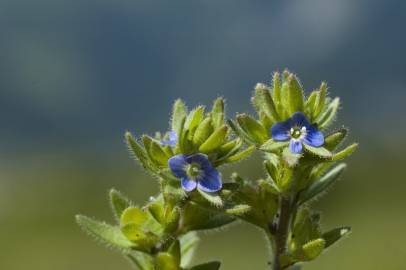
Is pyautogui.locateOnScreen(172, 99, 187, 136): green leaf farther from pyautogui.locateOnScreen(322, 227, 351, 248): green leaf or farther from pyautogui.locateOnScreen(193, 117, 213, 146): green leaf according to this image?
pyautogui.locateOnScreen(322, 227, 351, 248): green leaf

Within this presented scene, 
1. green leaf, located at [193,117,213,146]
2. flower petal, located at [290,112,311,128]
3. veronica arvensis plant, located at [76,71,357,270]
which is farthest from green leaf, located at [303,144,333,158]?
green leaf, located at [193,117,213,146]

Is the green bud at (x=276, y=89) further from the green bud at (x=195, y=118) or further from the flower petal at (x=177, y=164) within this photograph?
the flower petal at (x=177, y=164)

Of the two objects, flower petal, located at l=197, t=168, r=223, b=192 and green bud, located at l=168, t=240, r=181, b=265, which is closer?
flower petal, located at l=197, t=168, r=223, b=192

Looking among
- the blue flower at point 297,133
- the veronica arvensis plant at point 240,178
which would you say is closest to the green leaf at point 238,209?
the veronica arvensis plant at point 240,178

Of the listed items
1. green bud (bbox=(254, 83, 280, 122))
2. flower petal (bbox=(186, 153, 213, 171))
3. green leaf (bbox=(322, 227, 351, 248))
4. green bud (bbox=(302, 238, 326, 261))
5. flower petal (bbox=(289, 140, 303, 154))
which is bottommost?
green bud (bbox=(302, 238, 326, 261))

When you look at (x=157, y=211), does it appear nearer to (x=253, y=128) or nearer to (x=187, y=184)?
(x=187, y=184)

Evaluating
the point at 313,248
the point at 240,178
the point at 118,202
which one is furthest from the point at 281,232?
the point at 118,202
